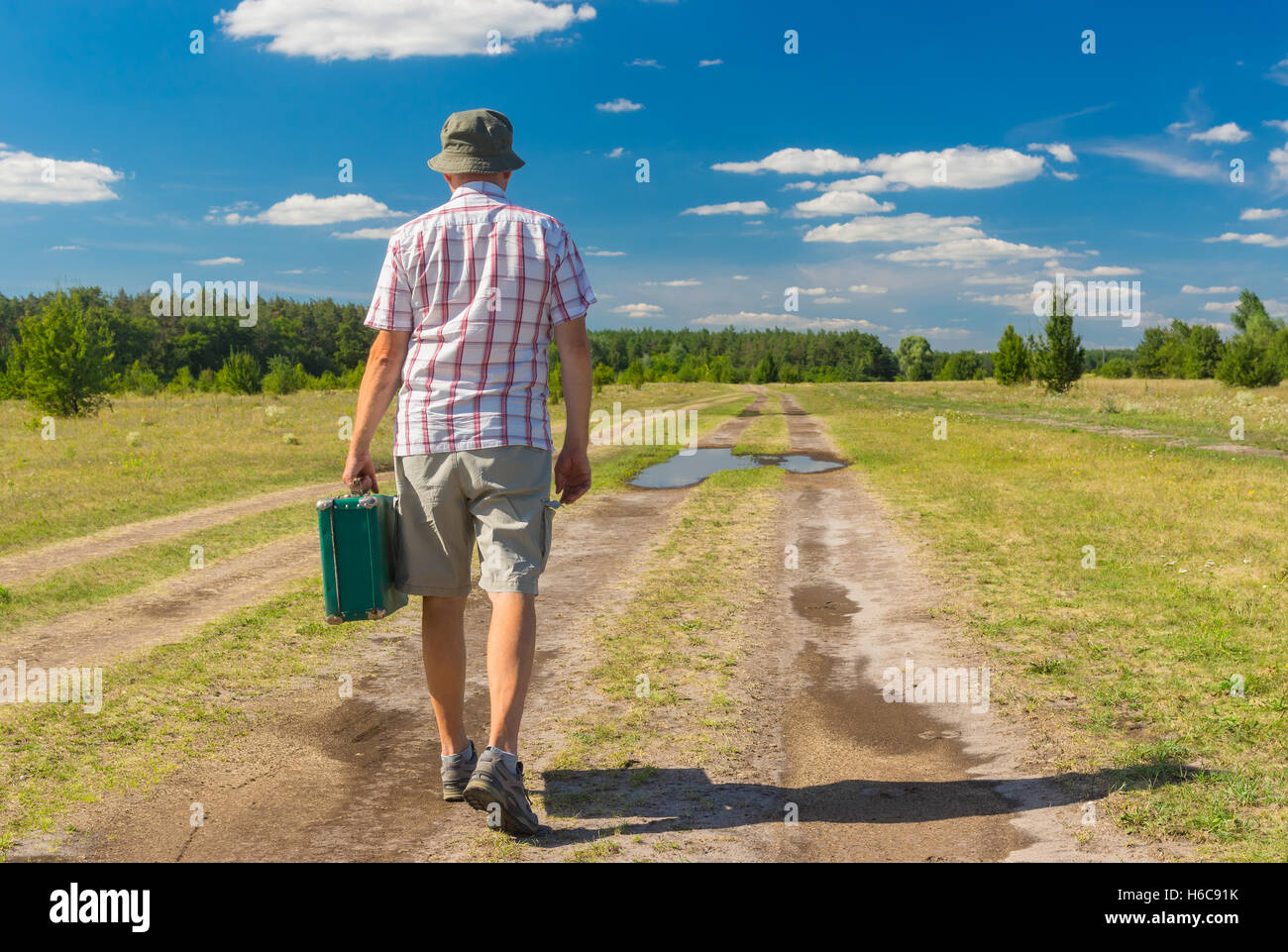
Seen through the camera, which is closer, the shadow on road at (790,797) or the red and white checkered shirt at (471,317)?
the red and white checkered shirt at (471,317)

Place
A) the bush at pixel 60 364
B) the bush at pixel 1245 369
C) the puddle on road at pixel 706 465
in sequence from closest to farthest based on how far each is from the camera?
the puddle on road at pixel 706 465 < the bush at pixel 60 364 < the bush at pixel 1245 369

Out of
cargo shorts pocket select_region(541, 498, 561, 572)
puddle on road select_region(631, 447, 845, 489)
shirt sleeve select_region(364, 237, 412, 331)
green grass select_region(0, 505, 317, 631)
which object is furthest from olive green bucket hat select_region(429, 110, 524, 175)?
puddle on road select_region(631, 447, 845, 489)

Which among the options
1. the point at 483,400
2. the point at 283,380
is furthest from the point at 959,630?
the point at 283,380

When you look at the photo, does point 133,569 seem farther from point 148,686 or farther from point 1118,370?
point 1118,370

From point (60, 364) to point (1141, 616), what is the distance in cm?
3392

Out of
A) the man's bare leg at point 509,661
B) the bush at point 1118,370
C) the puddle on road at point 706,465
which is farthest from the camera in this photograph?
the bush at point 1118,370

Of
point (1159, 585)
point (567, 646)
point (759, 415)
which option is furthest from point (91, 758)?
point (759, 415)

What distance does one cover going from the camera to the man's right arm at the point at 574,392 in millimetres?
3453

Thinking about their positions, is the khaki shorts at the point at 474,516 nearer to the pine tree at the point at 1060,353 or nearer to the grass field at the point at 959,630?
the grass field at the point at 959,630

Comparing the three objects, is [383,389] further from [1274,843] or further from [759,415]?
[759,415]

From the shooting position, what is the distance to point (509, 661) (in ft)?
11.1

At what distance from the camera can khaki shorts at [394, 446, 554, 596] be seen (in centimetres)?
333

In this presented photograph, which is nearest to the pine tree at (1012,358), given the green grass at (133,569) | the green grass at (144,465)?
the green grass at (144,465)
